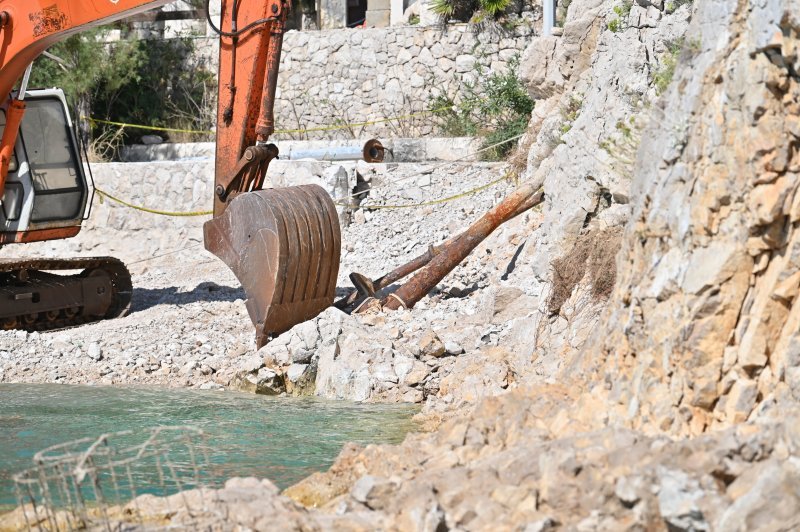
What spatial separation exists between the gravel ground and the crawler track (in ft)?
1.11

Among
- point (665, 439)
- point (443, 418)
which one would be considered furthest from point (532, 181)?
point (665, 439)

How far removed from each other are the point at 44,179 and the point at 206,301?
A: 2.05 m

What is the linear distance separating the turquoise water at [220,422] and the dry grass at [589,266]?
1.38m

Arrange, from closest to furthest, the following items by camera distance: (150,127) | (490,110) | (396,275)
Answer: (396,275) → (490,110) → (150,127)

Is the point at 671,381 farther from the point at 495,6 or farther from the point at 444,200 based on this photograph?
the point at 495,6

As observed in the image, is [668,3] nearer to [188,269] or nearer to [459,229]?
[459,229]

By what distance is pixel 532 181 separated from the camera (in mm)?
11227

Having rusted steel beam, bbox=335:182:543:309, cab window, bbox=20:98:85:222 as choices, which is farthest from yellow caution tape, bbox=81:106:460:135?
rusted steel beam, bbox=335:182:543:309

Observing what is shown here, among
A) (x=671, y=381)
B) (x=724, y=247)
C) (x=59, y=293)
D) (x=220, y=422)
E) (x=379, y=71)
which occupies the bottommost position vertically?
(x=59, y=293)

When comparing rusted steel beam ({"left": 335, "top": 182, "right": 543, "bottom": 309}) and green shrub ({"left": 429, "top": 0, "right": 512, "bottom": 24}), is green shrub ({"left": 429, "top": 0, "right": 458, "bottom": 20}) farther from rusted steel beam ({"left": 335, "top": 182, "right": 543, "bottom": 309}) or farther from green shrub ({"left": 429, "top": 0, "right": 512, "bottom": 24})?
rusted steel beam ({"left": 335, "top": 182, "right": 543, "bottom": 309})

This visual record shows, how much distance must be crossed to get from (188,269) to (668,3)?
24.5 ft

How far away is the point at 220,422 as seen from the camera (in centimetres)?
822

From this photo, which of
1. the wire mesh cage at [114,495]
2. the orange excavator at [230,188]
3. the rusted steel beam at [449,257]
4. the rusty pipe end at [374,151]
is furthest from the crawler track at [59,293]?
the wire mesh cage at [114,495]

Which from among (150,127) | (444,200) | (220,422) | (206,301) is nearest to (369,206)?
(444,200)
